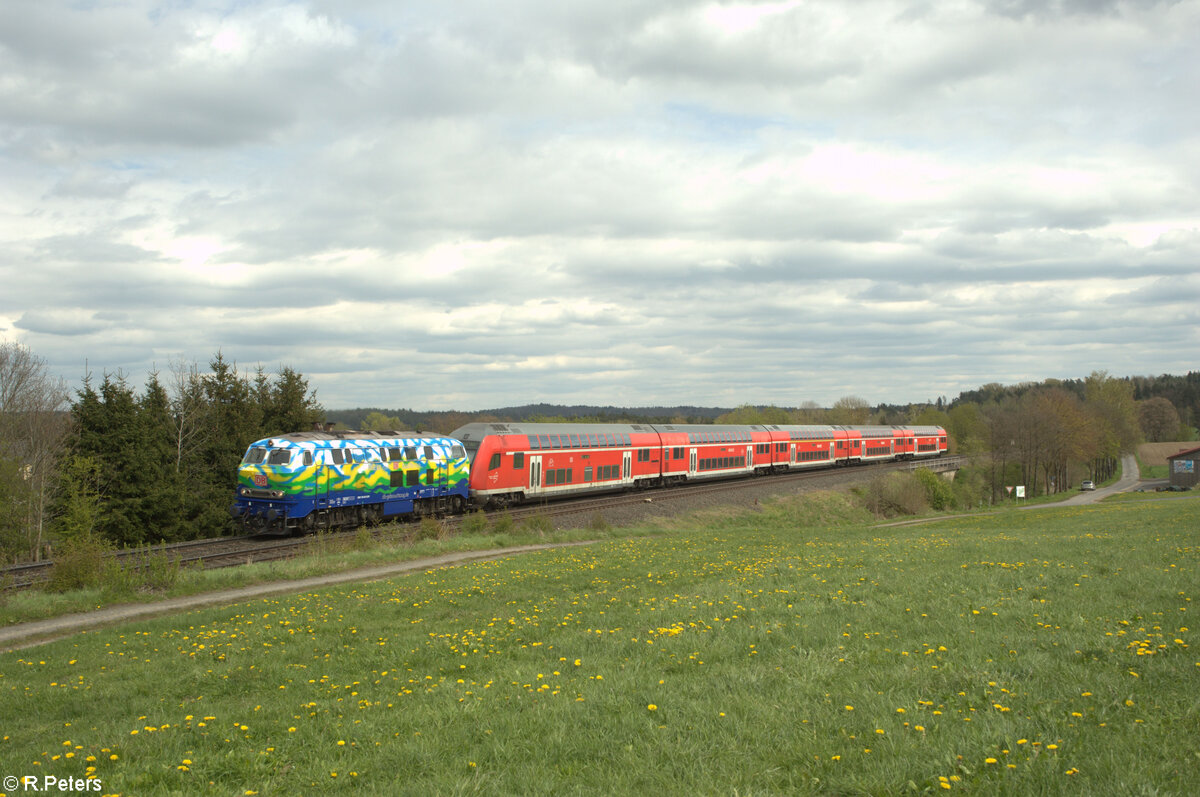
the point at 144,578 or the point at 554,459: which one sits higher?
the point at 554,459

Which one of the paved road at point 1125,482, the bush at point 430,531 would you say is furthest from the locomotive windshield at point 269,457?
the paved road at point 1125,482

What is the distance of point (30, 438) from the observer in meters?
39.3

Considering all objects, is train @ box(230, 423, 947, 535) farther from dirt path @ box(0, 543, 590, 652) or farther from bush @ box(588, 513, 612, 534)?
dirt path @ box(0, 543, 590, 652)

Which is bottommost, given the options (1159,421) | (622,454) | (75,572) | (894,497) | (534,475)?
(894,497)

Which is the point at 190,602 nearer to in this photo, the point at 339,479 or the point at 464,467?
the point at 339,479

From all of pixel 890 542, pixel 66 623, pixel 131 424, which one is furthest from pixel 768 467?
pixel 66 623

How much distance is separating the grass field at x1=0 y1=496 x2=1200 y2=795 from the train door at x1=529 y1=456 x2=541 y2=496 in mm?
25689

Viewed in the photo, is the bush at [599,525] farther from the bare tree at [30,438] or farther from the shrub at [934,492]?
the shrub at [934,492]

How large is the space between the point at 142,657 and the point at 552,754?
8.15 m

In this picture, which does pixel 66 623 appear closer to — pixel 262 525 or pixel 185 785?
pixel 185 785

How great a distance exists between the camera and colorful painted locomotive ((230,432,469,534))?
27078 millimetres

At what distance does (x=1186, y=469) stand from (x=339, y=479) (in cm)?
10576

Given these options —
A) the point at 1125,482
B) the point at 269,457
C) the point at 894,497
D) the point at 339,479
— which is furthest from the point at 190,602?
the point at 1125,482

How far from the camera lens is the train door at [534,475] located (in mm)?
39719
